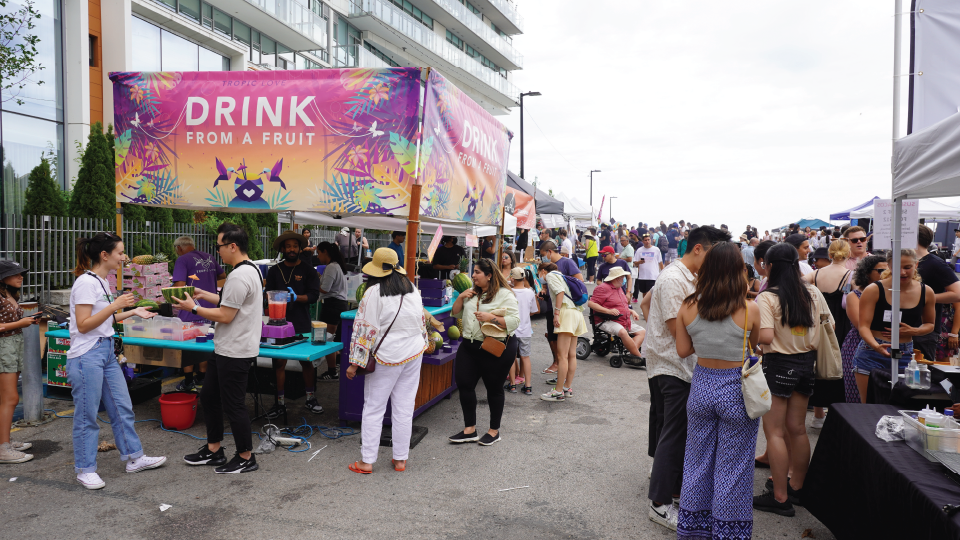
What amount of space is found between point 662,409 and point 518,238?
620 inches

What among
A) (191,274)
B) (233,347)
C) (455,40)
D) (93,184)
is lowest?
(233,347)

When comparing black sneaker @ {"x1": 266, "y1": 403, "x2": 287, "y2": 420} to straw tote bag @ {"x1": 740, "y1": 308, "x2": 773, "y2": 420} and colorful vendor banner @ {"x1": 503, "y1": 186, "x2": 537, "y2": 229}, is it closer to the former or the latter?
straw tote bag @ {"x1": 740, "y1": 308, "x2": 773, "y2": 420}

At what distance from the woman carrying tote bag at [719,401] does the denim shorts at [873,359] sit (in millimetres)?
1978

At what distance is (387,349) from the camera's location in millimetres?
4730

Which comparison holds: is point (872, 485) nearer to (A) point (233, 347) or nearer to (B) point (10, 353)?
(A) point (233, 347)

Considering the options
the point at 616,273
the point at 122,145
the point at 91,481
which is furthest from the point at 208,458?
the point at 616,273

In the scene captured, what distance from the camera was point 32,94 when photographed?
14328 millimetres

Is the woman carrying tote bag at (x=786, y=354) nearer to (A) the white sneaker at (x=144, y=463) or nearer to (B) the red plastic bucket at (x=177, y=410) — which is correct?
(A) the white sneaker at (x=144, y=463)

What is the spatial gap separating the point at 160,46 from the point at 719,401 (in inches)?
779

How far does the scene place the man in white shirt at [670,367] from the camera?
3840mm

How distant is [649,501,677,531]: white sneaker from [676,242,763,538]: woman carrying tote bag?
1.15 feet

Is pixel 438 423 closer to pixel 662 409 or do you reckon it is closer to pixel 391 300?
pixel 391 300

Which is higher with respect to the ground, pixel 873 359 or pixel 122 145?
pixel 122 145

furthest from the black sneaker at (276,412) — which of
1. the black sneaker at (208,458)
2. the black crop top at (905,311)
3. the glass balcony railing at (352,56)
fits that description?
the glass balcony railing at (352,56)
